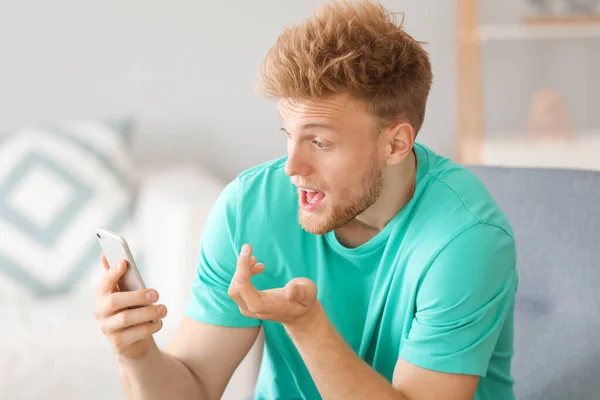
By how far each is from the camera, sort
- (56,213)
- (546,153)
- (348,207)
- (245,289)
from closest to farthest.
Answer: (245,289) → (348,207) → (56,213) → (546,153)

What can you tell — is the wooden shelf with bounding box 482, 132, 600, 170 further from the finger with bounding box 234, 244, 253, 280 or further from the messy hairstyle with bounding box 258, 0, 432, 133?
the finger with bounding box 234, 244, 253, 280

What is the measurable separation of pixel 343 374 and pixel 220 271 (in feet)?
0.93

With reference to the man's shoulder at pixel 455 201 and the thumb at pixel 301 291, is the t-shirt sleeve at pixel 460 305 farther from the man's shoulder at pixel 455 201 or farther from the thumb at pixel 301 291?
the thumb at pixel 301 291

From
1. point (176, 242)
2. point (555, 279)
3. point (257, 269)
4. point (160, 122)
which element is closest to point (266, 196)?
point (257, 269)

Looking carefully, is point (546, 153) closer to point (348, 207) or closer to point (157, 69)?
point (157, 69)

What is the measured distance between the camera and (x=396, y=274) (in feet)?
3.69

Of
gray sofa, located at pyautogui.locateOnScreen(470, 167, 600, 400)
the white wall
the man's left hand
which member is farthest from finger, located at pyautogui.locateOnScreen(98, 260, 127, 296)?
the white wall

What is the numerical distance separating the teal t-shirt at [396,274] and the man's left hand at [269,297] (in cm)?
20

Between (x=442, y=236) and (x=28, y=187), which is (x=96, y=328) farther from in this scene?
(x=442, y=236)

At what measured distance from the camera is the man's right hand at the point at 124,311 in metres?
0.97

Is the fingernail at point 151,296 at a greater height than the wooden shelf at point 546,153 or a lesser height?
greater

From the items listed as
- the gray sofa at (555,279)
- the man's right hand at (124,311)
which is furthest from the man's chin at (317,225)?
the gray sofa at (555,279)

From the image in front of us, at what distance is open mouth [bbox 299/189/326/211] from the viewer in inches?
43.8

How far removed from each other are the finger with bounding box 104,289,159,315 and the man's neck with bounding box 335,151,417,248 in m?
0.35
